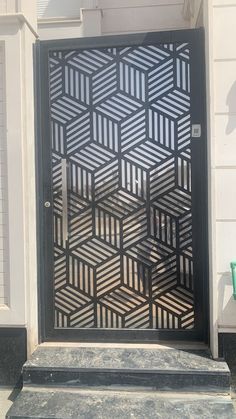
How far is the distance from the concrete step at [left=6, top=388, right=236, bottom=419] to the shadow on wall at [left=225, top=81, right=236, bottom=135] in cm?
181

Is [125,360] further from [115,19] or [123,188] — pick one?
[115,19]

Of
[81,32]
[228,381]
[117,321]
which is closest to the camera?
[228,381]

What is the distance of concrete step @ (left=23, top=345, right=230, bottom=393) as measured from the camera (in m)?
2.43

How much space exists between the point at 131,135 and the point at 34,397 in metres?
1.99

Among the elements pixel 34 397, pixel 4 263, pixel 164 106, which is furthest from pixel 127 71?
pixel 34 397

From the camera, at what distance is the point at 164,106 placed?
2.82m

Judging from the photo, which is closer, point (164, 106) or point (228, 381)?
point (228, 381)

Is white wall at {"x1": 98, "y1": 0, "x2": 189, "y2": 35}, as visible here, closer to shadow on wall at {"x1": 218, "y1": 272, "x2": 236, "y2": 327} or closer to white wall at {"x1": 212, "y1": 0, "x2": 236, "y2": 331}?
white wall at {"x1": 212, "y1": 0, "x2": 236, "y2": 331}

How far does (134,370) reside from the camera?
8.11 ft

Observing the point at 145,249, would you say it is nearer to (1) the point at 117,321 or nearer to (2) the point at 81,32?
(1) the point at 117,321

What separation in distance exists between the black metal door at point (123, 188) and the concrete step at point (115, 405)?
47cm

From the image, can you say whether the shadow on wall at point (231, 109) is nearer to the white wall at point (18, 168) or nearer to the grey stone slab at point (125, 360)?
the white wall at point (18, 168)

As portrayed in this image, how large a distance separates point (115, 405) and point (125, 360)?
0.31m

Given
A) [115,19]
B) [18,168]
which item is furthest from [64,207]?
[115,19]
